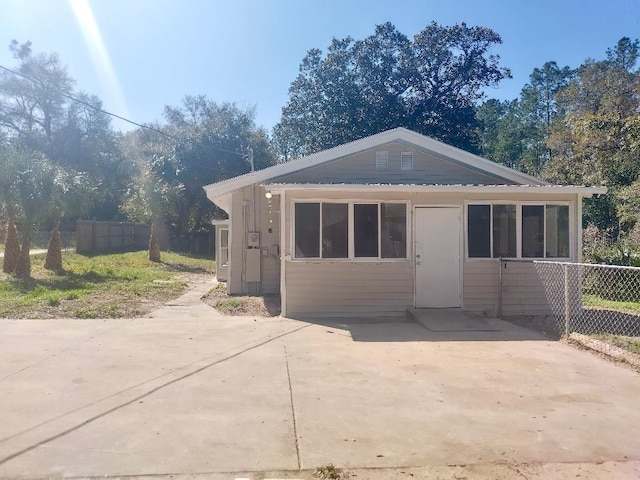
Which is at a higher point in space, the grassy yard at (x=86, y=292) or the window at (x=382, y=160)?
the window at (x=382, y=160)

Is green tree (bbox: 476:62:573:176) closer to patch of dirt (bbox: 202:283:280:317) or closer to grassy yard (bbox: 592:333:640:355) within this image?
patch of dirt (bbox: 202:283:280:317)

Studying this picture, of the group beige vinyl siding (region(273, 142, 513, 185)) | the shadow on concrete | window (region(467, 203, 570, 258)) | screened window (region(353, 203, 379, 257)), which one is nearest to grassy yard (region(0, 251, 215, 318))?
the shadow on concrete

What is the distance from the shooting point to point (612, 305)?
11.8 meters

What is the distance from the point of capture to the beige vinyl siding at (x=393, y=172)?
1230 centimetres

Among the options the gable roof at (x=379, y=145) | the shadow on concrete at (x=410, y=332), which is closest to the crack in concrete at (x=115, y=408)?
the shadow on concrete at (x=410, y=332)

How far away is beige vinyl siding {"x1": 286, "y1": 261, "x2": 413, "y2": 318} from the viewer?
10.2 m

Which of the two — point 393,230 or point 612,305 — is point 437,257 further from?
point 612,305

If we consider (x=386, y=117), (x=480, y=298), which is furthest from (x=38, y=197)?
(x=386, y=117)

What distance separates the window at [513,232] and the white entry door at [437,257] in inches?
13.7

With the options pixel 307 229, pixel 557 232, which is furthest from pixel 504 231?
pixel 307 229

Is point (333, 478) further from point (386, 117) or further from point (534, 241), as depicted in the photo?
point (386, 117)

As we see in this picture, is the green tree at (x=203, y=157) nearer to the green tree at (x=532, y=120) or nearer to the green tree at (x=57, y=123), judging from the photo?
the green tree at (x=57, y=123)

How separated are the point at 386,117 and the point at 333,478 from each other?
94.8 feet

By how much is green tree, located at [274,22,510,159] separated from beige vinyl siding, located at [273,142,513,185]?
18.7 meters
